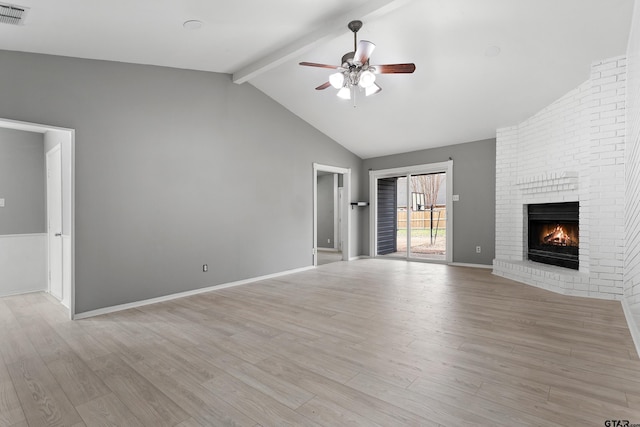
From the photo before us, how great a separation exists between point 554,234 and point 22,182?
8.26 metres

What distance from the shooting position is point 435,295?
14.2 ft

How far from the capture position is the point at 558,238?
5094 mm

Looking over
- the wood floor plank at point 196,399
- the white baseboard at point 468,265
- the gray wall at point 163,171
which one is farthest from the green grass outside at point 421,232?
the wood floor plank at point 196,399

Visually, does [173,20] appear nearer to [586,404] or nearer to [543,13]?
[543,13]

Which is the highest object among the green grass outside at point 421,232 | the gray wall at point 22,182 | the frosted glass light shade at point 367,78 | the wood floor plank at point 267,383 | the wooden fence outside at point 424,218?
the frosted glass light shade at point 367,78

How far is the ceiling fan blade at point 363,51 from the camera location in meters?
3.03

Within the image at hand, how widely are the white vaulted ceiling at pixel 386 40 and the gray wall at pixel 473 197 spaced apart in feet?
3.24

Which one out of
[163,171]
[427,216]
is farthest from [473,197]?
[163,171]

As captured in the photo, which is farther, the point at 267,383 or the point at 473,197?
the point at 473,197

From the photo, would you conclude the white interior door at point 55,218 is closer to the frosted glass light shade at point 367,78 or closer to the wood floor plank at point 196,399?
the wood floor plank at point 196,399

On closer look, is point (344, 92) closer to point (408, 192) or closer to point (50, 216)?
point (408, 192)

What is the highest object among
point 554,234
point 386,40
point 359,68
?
point 386,40

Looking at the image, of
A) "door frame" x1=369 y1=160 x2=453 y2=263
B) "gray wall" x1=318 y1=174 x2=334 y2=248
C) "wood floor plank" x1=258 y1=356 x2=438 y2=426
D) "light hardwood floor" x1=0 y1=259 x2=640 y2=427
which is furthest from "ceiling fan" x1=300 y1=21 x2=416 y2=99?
"gray wall" x1=318 y1=174 x2=334 y2=248

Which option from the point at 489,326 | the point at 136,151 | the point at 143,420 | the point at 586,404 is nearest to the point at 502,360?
the point at 586,404
